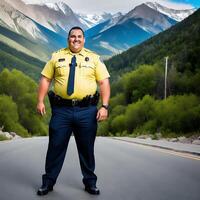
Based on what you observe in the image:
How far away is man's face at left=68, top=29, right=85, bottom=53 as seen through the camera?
700 centimetres

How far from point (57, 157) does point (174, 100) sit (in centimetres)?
4448

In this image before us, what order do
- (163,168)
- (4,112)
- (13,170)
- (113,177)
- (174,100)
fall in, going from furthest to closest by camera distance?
(4,112) → (174,100) → (163,168) → (13,170) → (113,177)

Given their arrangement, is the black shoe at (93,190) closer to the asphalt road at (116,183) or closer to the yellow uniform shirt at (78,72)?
the asphalt road at (116,183)

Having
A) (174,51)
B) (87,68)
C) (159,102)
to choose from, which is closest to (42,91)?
(87,68)

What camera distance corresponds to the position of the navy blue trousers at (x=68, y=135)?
6.91 meters

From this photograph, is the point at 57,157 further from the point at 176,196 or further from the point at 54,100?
the point at 176,196

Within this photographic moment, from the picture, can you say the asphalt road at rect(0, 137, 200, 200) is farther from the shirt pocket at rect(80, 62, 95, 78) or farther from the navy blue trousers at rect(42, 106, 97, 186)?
the shirt pocket at rect(80, 62, 95, 78)

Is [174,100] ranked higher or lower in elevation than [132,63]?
lower

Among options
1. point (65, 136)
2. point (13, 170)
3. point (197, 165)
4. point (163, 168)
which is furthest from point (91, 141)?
point (197, 165)

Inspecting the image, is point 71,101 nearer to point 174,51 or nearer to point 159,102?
point 159,102

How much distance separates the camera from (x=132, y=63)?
16638 cm

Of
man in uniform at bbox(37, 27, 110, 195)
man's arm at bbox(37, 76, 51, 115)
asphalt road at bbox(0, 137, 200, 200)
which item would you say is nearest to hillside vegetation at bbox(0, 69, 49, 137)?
asphalt road at bbox(0, 137, 200, 200)

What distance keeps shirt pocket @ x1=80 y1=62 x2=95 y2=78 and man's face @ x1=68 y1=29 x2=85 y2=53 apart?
8.9 inches

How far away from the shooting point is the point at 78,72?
22.6 feet
